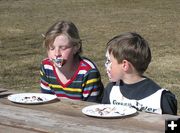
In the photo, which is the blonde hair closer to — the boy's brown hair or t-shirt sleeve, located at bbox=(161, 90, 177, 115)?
the boy's brown hair

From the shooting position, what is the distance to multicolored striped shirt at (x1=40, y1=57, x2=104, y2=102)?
371 cm

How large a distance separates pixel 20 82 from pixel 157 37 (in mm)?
4850

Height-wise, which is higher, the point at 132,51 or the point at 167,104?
the point at 132,51

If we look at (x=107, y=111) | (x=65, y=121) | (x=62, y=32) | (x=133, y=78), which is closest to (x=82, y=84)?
(x=62, y=32)

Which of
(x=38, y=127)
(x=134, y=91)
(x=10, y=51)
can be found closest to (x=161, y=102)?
(x=134, y=91)

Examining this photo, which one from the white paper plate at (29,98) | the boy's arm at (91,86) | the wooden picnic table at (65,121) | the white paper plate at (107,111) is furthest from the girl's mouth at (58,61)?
the white paper plate at (107,111)

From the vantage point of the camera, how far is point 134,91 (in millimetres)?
3215

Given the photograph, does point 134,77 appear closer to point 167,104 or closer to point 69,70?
point 167,104

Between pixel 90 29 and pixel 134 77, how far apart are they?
30.8ft

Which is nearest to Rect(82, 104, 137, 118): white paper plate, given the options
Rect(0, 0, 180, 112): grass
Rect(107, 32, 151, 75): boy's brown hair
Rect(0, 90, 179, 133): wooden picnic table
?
Rect(0, 90, 179, 133): wooden picnic table

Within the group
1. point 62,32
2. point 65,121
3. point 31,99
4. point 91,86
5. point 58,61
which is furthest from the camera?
point 91,86

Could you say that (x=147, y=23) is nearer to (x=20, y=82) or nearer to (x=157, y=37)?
(x=157, y=37)

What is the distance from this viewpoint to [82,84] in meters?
3.73

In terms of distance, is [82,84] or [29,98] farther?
[82,84]
